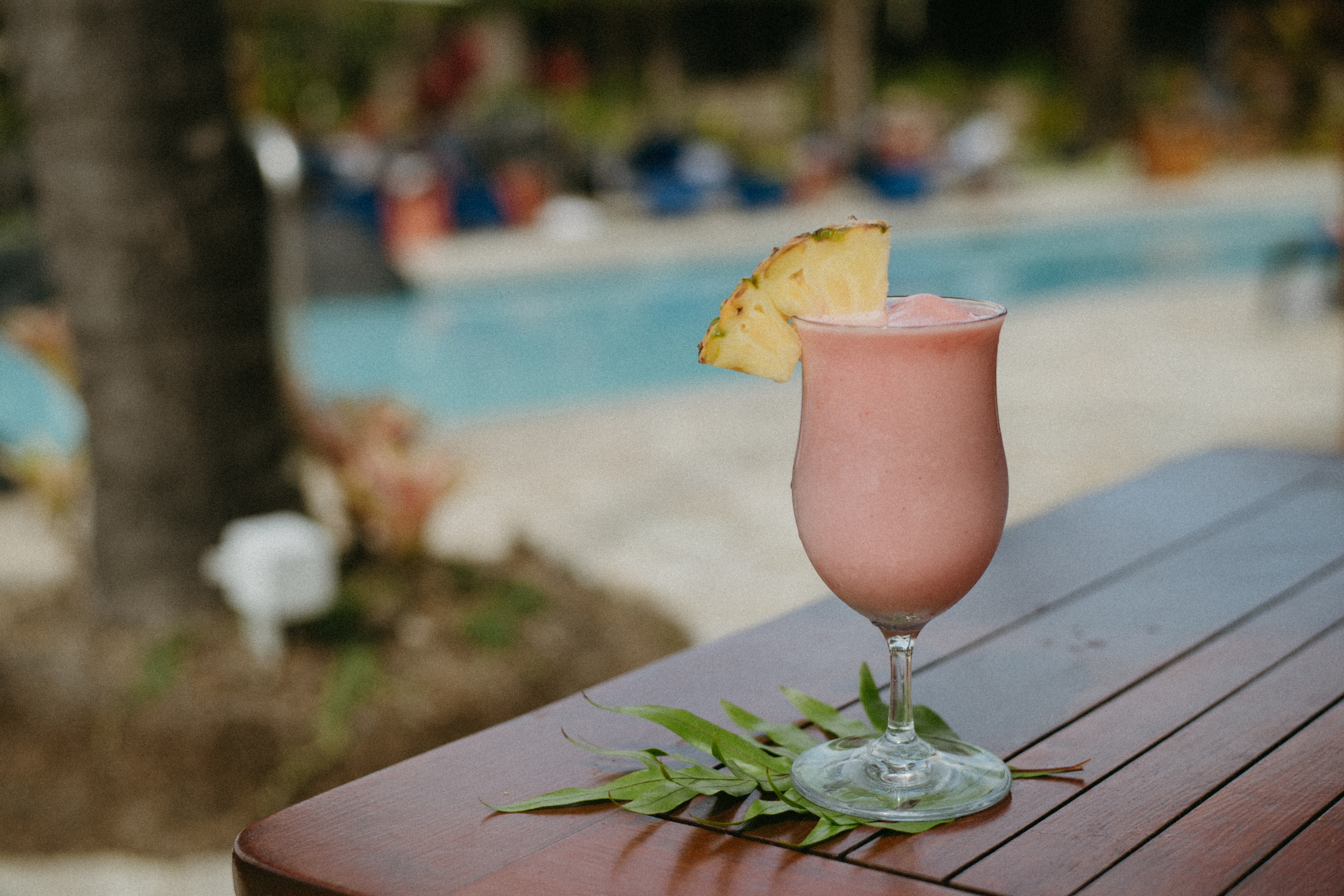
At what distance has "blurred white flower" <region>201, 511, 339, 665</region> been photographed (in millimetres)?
2648

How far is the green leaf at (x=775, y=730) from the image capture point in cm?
110

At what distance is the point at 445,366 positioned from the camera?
8.59 m

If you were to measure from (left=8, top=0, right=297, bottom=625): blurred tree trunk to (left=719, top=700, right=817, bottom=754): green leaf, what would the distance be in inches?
75.6

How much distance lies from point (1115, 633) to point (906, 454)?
43cm

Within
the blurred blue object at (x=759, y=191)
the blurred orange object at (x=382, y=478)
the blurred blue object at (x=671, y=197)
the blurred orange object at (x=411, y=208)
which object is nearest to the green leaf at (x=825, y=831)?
the blurred orange object at (x=382, y=478)

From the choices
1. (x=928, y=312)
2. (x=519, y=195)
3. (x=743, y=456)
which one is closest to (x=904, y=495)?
(x=928, y=312)

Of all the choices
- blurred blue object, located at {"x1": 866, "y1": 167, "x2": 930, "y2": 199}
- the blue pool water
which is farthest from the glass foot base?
blurred blue object, located at {"x1": 866, "y1": 167, "x2": 930, "y2": 199}

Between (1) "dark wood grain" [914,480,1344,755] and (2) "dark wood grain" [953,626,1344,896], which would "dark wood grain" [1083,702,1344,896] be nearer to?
(2) "dark wood grain" [953,626,1344,896]

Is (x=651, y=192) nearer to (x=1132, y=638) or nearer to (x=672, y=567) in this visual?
(x=672, y=567)

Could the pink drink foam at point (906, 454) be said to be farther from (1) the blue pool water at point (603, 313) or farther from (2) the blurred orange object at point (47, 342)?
(1) the blue pool water at point (603, 313)

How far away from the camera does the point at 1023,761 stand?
107cm

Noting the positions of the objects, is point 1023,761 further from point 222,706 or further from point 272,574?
point 222,706

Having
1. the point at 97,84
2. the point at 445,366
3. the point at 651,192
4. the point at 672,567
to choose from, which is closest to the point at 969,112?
the point at 651,192

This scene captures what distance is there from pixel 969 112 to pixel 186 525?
17527 millimetres
